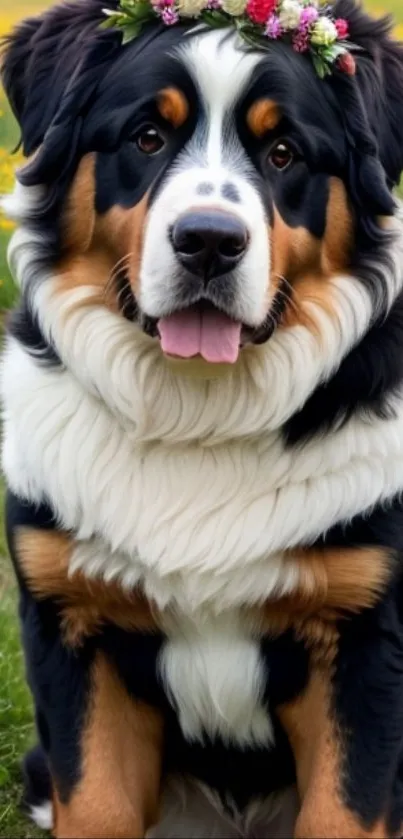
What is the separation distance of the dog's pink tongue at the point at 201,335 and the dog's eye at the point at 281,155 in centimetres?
37

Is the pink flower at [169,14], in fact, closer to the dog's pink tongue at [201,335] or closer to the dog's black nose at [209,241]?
the dog's black nose at [209,241]

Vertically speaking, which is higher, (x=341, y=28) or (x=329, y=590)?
(x=341, y=28)

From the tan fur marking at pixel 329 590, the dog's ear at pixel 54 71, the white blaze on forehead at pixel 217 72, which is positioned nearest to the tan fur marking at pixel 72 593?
the tan fur marking at pixel 329 590

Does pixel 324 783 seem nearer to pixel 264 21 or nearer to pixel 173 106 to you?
pixel 173 106

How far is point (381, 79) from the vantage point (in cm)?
371

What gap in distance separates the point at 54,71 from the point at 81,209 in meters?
0.34

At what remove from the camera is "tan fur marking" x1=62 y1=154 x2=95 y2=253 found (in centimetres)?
364

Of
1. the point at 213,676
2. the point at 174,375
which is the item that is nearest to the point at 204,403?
the point at 174,375

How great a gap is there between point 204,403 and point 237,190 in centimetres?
57

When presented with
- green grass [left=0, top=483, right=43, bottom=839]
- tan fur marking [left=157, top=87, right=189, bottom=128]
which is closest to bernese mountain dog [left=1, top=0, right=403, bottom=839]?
tan fur marking [left=157, top=87, right=189, bottom=128]

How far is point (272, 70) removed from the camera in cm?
349

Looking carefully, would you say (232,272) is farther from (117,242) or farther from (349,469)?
(349,469)

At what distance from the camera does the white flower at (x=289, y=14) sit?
11.6ft

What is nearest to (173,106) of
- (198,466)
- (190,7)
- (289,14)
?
(190,7)
